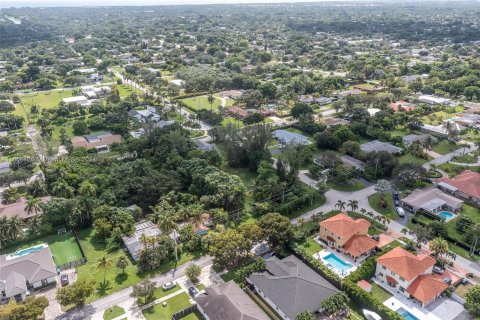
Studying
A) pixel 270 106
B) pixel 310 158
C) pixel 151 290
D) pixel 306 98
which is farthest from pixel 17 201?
pixel 306 98

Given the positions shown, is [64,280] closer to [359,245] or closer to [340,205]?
[359,245]

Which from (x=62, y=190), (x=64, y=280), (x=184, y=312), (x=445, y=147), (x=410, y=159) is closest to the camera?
(x=184, y=312)

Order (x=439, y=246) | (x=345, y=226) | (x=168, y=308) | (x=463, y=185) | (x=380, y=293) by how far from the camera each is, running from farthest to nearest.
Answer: (x=463, y=185)
(x=345, y=226)
(x=439, y=246)
(x=380, y=293)
(x=168, y=308)

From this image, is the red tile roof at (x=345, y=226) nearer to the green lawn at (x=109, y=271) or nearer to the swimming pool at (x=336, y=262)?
A: the swimming pool at (x=336, y=262)

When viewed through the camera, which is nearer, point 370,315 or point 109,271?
point 370,315

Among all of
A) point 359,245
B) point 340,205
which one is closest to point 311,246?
point 359,245

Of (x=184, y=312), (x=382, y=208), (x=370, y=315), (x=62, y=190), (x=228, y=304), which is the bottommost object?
(x=382, y=208)

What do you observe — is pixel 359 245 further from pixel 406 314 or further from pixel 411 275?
pixel 406 314

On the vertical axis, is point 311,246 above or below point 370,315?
below

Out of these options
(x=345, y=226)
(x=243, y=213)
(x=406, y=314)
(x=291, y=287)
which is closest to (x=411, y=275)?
(x=406, y=314)
